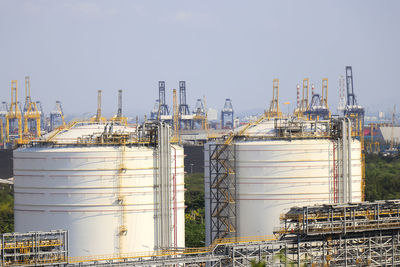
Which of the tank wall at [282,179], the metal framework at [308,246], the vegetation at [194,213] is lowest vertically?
the vegetation at [194,213]

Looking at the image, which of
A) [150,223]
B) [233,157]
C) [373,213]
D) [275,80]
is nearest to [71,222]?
[150,223]

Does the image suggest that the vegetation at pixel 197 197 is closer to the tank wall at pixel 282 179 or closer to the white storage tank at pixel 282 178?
the white storage tank at pixel 282 178

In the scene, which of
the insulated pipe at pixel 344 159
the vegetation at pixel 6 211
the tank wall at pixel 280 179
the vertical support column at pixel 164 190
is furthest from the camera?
the vegetation at pixel 6 211

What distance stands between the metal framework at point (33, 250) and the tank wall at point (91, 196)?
4.53 meters

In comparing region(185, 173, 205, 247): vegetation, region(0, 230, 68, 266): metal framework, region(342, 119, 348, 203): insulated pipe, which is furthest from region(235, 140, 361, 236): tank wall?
region(185, 173, 205, 247): vegetation

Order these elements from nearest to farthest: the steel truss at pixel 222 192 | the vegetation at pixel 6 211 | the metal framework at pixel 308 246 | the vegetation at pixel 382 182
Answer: the metal framework at pixel 308 246, the steel truss at pixel 222 192, the vegetation at pixel 6 211, the vegetation at pixel 382 182

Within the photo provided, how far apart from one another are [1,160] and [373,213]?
3742 inches

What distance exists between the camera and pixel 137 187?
4341 cm

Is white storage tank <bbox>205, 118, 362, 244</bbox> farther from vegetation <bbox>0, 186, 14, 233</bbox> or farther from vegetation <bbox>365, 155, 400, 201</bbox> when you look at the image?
vegetation <bbox>365, 155, 400, 201</bbox>

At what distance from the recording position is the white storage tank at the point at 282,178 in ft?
155

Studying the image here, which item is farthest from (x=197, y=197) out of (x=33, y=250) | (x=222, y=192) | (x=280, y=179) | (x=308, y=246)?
(x=33, y=250)

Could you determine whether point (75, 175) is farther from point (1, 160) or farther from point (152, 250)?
point (1, 160)

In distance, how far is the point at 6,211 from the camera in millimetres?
77250

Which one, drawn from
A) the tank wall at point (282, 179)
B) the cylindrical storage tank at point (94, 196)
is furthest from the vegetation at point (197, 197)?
the cylindrical storage tank at point (94, 196)
